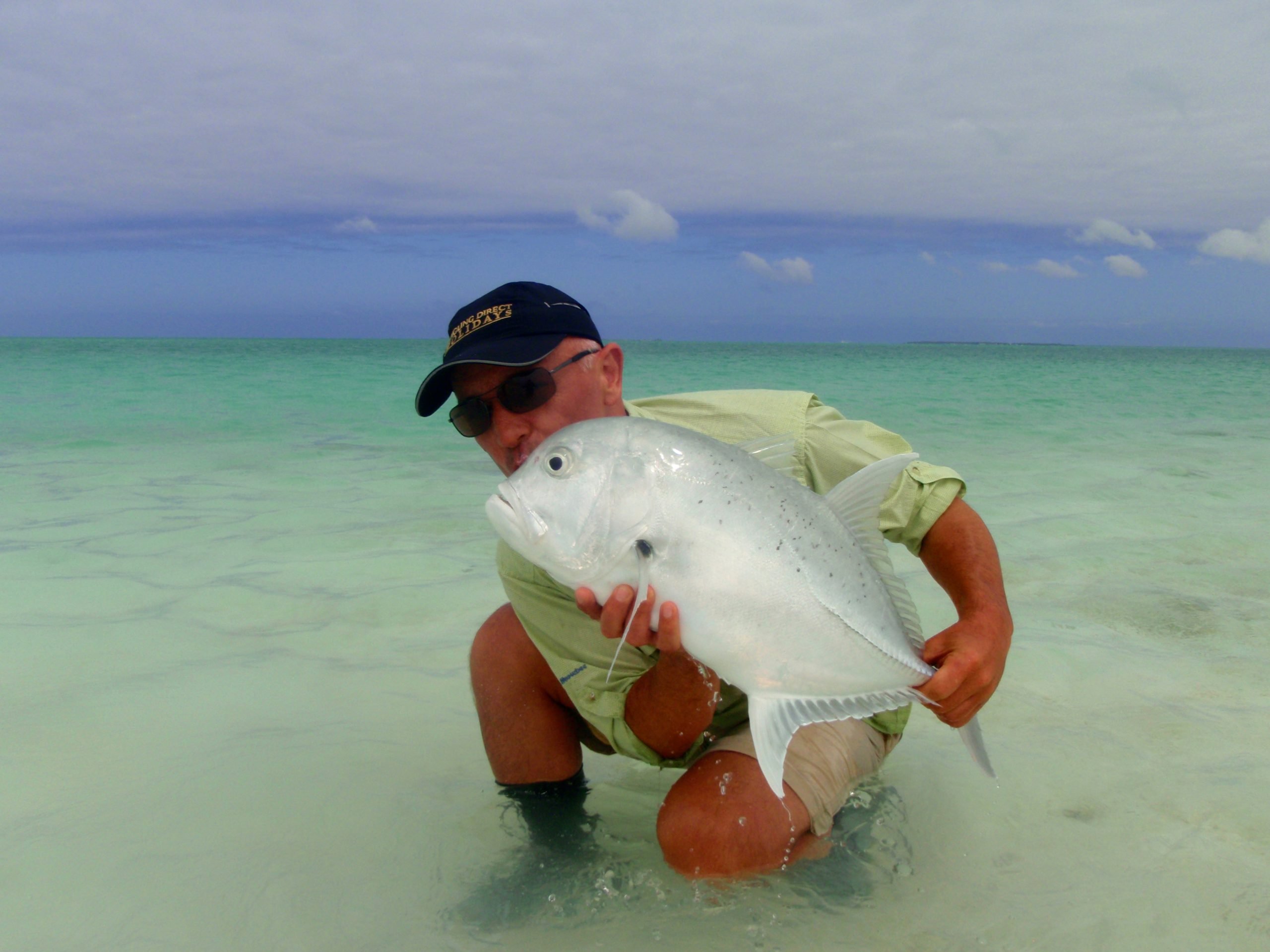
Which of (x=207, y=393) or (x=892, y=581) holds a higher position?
(x=892, y=581)

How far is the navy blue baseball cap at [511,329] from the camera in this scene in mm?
2412

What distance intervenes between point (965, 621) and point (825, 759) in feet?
2.27

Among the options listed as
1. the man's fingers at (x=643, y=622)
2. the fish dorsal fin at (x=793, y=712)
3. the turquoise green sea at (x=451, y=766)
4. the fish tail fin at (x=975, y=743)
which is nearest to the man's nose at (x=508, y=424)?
the man's fingers at (x=643, y=622)

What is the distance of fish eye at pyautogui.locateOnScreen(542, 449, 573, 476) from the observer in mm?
1845

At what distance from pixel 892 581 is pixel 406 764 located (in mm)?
1852

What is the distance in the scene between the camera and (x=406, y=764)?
313 cm

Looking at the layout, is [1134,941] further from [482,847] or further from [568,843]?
[482,847]

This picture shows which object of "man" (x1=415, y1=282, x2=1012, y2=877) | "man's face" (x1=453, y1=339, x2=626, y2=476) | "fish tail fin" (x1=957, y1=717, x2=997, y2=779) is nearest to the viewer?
"fish tail fin" (x1=957, y1=717, x2=997, y2=779)

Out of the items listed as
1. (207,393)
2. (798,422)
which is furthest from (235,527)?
(207,393)

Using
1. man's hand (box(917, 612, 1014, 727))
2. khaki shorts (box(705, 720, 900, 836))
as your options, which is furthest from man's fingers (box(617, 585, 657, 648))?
khaki shorts (box(705, 720, 900, 836))

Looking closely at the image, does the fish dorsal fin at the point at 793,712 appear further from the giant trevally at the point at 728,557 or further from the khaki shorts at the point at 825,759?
the khaki shorts at the point at 825,759

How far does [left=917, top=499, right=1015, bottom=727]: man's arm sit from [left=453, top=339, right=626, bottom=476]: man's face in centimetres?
96

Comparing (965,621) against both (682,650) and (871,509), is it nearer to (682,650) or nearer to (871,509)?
(871,509)

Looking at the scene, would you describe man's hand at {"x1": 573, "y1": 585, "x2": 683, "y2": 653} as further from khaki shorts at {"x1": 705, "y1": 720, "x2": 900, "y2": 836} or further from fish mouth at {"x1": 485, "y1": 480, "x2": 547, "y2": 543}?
khaki shorts at {"x1": 705, "y1": 720, "x2": 900, "y2": 836}
